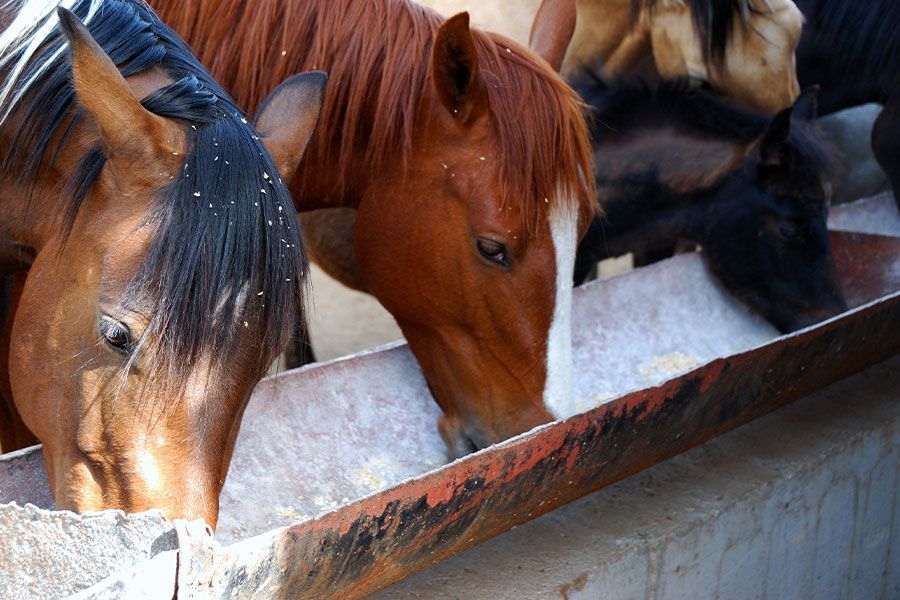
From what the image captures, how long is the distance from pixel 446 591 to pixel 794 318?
6.29ft

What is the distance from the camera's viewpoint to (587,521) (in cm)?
208

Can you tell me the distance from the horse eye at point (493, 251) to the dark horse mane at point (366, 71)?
10 centimetres

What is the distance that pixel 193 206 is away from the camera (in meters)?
1.47

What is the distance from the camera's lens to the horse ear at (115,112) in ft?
4.68

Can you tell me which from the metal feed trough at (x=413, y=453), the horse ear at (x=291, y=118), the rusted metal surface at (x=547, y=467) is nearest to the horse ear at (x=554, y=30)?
the metal feed trough at (x=413, y=453)

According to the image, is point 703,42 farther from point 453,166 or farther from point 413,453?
point 413,453

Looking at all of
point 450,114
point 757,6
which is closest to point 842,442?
point 450,114

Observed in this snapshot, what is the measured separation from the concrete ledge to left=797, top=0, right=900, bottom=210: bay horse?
1.58 meters

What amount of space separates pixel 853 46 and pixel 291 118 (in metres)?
2.91

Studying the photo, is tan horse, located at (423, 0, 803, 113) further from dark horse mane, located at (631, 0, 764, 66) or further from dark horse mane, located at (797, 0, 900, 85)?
dark horse mane, located at (797, 0, 900, 85)

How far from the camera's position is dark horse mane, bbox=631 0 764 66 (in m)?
3.31

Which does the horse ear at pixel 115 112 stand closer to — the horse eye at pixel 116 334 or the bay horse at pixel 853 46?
the horse eye at pixel 116 334

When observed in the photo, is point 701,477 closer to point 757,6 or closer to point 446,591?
point 446,591

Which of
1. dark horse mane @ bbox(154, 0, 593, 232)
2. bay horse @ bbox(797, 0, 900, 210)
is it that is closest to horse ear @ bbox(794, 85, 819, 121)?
bay horse @ bbox(797, 0, 900, 210)
